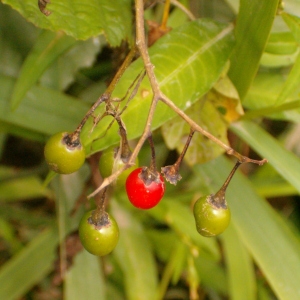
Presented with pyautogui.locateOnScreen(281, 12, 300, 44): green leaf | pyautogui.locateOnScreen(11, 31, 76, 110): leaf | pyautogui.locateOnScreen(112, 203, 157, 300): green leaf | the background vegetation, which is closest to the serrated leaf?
the background vegetation

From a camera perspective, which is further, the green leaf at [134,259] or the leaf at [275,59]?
the green leaf at [134,259]

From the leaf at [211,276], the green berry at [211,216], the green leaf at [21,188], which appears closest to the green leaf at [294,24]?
the green berry at [211,216]

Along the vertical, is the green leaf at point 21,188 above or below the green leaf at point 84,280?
below

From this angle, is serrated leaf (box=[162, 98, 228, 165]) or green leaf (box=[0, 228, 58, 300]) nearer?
serrated leaf (box=[162, 98, 228, 165])

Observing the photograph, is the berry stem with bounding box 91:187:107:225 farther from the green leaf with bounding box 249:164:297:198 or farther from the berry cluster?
the green leaf with bounding box 249:164:297:198

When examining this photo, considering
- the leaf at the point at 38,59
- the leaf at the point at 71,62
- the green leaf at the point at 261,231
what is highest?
the leaf at the point at 38,59

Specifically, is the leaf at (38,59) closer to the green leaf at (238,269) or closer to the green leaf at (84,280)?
the green leaf at (84,280)
